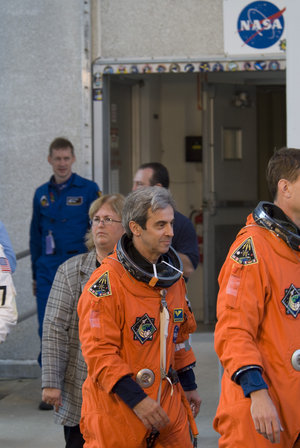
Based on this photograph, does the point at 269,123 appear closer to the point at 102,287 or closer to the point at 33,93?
the point at 33,93

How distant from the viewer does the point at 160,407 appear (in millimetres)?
3170

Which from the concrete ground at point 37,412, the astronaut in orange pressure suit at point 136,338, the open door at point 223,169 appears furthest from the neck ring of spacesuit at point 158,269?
the open door at point 223,169

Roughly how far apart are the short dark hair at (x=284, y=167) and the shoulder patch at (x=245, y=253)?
0.90ft

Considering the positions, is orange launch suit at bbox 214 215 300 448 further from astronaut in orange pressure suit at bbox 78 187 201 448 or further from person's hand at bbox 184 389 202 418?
person's hand at bbox 184 389 202 418

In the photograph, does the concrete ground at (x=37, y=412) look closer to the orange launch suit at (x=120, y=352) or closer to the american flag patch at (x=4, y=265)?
the american flag patch at (x=4, y=265)

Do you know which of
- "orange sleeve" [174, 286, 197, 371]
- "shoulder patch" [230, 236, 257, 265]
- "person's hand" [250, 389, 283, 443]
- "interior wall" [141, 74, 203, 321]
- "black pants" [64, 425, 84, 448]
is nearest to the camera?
"person's hand" [250, 389, 283, 443]

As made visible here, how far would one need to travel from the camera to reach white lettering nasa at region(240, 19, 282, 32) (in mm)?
6973

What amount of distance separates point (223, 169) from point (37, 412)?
12.5ft

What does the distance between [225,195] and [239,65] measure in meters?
2.36

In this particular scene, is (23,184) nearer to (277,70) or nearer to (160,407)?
(277,70)

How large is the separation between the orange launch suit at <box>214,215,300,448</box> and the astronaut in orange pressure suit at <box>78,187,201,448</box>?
30 cm

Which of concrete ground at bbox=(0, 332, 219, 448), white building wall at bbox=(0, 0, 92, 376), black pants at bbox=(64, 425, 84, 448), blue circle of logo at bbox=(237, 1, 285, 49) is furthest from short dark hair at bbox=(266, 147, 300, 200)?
white building wall at bbox=(0, 0, 92, 376)

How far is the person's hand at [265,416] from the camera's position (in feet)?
9.21

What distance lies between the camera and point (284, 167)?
10.5 ft
